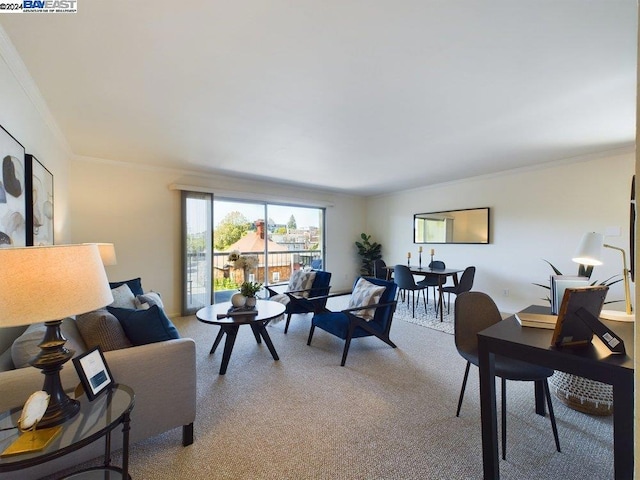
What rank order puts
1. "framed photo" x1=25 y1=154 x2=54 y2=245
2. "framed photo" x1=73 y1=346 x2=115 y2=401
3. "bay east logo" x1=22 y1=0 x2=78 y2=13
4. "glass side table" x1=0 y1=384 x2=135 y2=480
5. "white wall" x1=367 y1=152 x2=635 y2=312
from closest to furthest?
"glass side table" x1=0 y1=384 x2=135 y2=480 < "framed photo" x1=73 y1=346 x2=115 y2=401 < "bay east logo" x1=22 y1=0 x2=78 y2=13 < "framed photo" x1=25 y1=154 x2=54 y2=245 < "white wall" x1=367 y1=152 x2=635 y2=312

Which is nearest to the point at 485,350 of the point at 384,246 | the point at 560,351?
the point at 560,351

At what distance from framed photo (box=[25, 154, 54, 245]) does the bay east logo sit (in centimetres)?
103

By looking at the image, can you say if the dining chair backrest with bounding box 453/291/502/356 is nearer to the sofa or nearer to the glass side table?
the sofa

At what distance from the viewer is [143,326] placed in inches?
65.9

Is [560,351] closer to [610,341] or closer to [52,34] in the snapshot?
[610,341]

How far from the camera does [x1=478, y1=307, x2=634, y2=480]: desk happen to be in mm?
1007

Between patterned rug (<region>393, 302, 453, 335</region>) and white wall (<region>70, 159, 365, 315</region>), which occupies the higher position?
white wall (<region>70, 159, 365, 315</region>)

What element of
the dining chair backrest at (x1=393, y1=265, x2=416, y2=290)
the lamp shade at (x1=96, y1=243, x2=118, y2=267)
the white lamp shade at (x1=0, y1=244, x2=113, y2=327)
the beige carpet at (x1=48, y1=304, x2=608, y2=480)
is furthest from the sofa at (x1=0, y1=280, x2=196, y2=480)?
the dining chair backrest at (x1=393, y1=265, x2=416, y2=290)

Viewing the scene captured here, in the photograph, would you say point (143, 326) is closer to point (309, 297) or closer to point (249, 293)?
point (249, 293)

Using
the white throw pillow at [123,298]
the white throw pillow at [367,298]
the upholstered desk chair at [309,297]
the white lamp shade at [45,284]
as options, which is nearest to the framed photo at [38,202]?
the white throw pillow at [123,298]

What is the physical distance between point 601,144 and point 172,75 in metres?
4.69

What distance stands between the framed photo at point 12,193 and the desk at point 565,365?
269cm

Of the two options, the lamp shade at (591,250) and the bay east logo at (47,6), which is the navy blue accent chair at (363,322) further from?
the bay east logo at (47,6)

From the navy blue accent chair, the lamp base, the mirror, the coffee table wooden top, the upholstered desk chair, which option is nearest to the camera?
the lamp base
